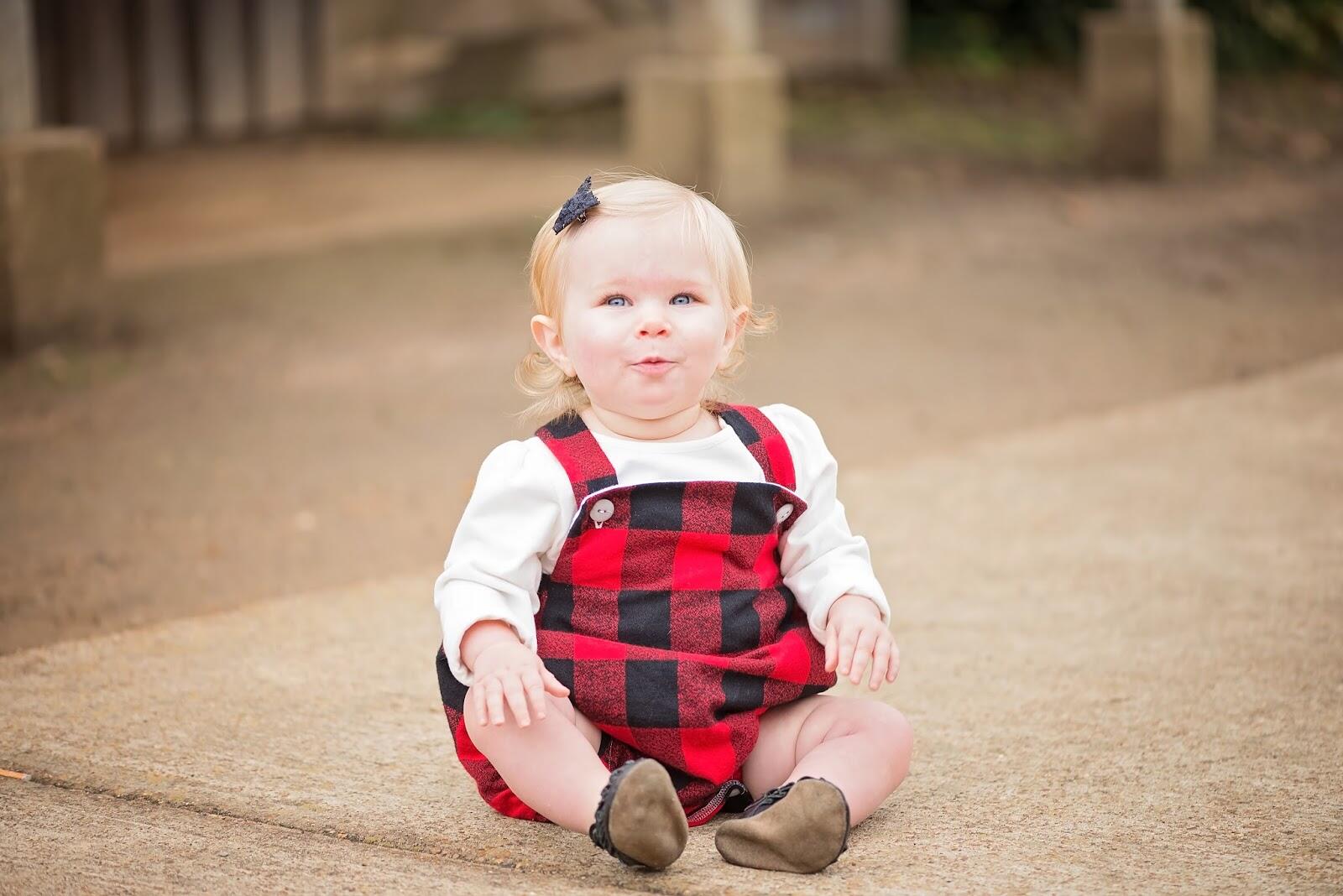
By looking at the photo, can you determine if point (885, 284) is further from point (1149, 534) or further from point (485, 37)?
point (485, 37)

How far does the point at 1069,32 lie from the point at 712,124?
619 cm

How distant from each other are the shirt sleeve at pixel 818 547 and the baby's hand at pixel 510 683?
39 centimetres

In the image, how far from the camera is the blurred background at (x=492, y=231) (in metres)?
4.01

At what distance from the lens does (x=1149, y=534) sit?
3354 millimetres

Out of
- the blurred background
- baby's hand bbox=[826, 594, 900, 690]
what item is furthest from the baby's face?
the blurred background

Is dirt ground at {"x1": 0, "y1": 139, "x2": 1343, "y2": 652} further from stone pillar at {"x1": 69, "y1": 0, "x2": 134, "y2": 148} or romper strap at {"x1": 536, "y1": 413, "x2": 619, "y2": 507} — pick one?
romper strap at {"x1": 536, "y1": 413, "x2": 619, "y2": 507}

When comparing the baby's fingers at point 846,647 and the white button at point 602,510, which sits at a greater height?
the white button at point 602,510

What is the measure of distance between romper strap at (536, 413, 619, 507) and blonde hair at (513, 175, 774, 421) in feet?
0.22

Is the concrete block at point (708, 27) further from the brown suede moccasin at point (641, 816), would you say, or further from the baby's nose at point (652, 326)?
the brown suede moccasin at point (641, 816)

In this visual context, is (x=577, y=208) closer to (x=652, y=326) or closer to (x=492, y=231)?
(x=652, y=326)

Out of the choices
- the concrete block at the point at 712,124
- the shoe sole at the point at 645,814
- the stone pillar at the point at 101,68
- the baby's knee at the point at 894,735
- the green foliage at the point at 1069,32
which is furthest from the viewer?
the green foliage at the point at 1069,32

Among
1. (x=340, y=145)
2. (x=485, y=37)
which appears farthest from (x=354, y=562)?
(x=485, y=37)

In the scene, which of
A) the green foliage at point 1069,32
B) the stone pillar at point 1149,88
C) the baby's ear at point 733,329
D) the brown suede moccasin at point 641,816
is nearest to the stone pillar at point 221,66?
the stone pillar at point 1149,88

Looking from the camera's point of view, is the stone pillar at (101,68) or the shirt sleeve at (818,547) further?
the stone pillar at (101,68)
